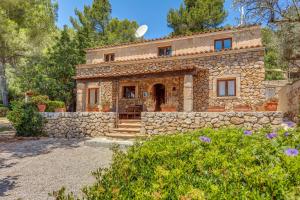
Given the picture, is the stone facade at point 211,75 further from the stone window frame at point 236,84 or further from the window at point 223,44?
the window at point 223,44

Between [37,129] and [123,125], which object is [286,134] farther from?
[37,129]

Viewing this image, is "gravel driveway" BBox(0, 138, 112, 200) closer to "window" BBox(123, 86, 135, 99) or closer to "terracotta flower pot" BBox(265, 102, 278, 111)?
"window" BBox(123, 86, 135, 99)

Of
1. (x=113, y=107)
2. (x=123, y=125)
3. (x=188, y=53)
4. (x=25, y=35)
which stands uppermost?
(x=25, y=35)

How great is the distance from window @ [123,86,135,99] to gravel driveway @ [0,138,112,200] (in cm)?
699

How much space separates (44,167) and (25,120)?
23.3ft

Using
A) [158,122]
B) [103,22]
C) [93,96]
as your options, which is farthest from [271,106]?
[103,22]

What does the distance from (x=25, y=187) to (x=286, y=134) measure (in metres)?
6.01

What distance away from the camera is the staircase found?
1127 centimetres

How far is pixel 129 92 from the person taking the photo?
55.7 feet

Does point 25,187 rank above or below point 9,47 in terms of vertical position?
below

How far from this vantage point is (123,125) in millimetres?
12406

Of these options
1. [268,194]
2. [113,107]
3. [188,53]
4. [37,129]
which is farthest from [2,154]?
[188,53]

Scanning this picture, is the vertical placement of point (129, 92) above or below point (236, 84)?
below

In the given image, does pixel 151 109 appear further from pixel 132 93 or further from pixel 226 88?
pixel 226 88
